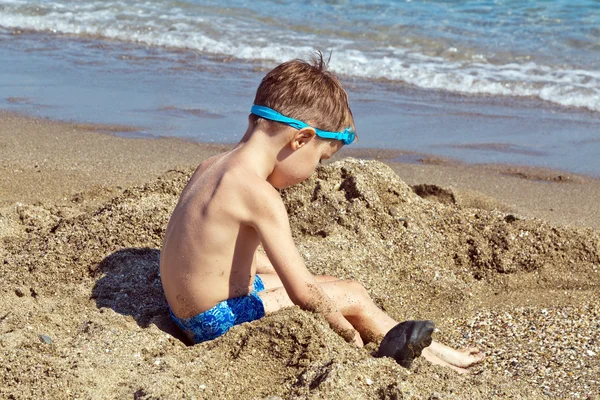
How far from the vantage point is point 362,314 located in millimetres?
3152

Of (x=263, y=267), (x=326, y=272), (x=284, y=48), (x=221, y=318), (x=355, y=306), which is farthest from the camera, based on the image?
(x=284, y=48)

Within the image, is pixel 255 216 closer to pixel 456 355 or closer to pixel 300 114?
pixel 300 114

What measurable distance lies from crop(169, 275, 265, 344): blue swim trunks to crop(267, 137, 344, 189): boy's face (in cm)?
48

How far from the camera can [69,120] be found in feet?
22.0

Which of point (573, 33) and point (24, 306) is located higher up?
point (573, 33)

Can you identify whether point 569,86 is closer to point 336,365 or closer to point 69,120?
point 69,120

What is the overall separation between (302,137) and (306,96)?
154mm

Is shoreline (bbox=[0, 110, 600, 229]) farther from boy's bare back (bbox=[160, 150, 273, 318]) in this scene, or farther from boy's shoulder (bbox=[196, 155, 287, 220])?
boy's shoulder (bbox=[196, 155, 287, 220])

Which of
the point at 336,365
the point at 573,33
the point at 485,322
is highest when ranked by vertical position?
the point at 573,33

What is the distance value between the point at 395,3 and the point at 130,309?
10.3 meters

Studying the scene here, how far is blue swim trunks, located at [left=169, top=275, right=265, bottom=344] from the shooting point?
301cm

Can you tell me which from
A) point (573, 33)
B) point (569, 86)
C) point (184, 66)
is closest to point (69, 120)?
point (184, 66)

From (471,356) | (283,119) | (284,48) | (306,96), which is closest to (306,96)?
(306,96)

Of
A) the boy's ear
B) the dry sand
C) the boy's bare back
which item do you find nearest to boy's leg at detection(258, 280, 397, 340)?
the boy's bare back
